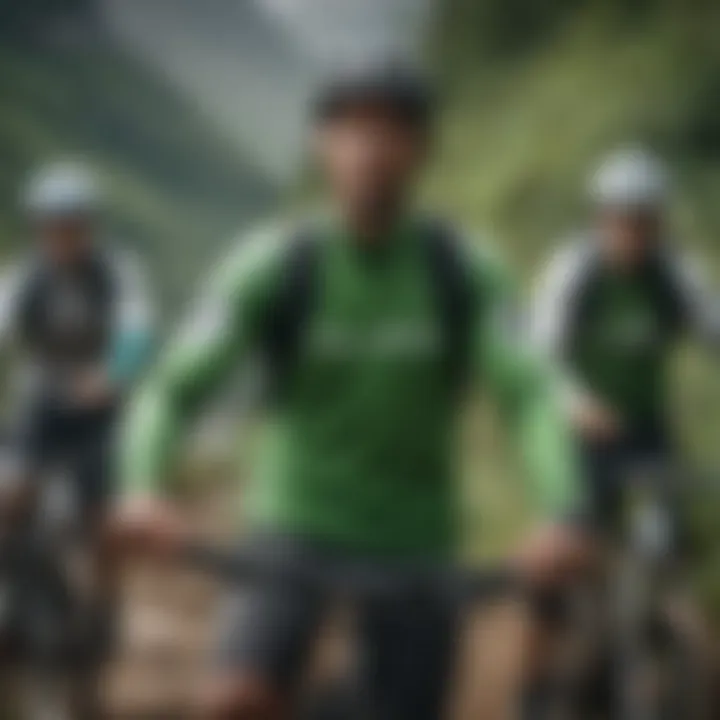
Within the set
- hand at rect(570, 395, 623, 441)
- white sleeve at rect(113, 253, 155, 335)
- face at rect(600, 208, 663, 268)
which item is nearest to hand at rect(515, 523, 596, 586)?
hand at rect(570, 395, 623, 441)

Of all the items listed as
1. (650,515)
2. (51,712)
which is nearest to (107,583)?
(51,712)

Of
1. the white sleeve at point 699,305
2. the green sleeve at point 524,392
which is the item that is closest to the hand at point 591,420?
the white sleeve at point 699,305

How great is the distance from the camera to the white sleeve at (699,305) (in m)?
1.98

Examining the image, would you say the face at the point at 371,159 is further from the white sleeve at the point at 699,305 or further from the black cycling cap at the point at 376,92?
the white sleeve at the point at 699,305

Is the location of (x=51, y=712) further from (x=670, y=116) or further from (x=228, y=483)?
(x=670, y=116)

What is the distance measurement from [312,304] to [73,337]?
3.59 ft

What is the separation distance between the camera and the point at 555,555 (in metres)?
1.05

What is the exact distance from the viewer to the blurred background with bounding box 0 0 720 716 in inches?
125

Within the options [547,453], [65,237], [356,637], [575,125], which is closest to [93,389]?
[65,237]

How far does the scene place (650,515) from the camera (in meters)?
2.01

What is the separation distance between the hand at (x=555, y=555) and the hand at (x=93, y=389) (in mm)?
1036

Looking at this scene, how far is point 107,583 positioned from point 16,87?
1.30 m

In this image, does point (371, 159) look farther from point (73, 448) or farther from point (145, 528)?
point (73, 448)

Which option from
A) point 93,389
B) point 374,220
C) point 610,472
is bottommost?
point 374,220
